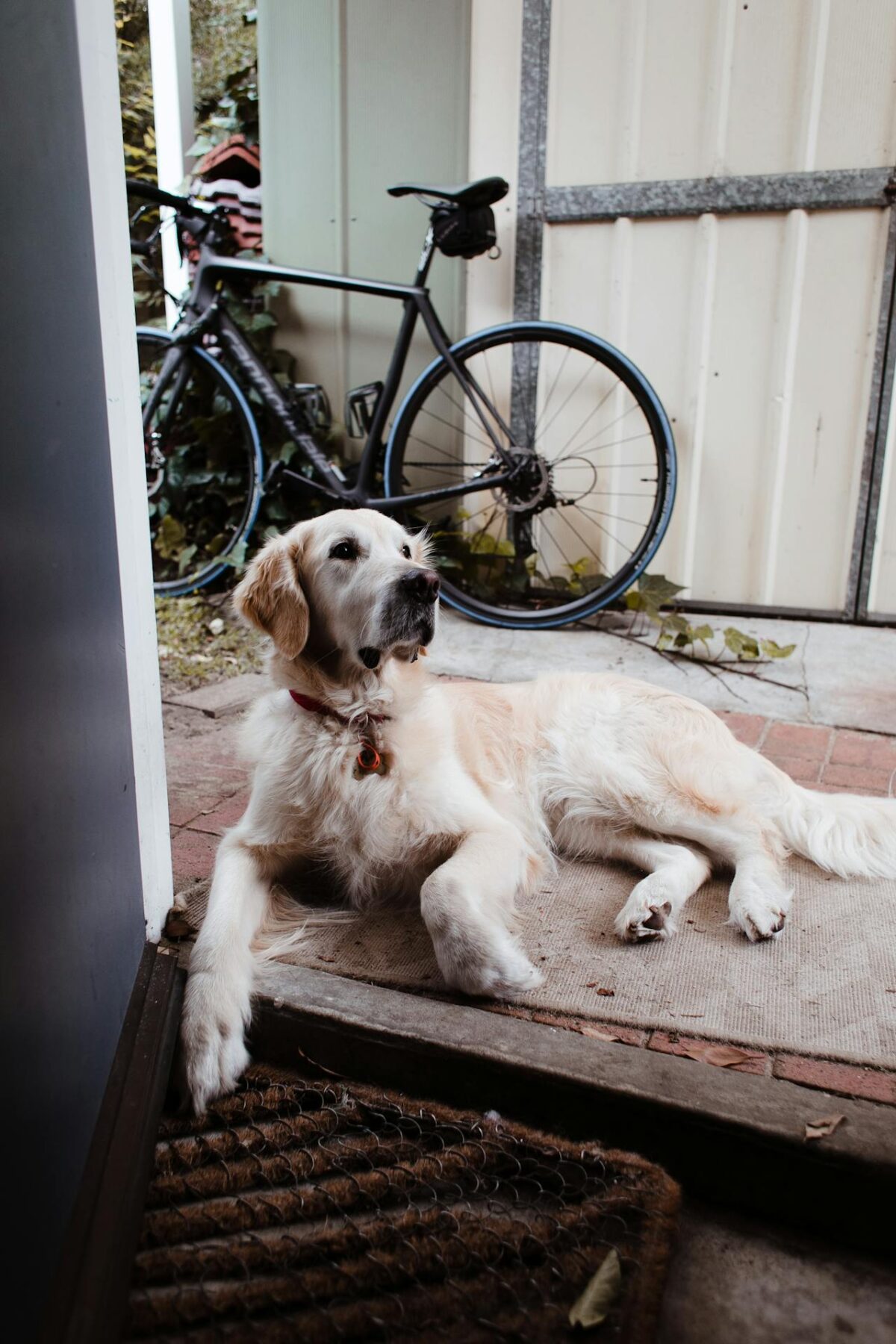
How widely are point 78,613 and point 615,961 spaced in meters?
1.21

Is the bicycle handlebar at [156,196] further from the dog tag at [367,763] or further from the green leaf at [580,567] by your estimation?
the dog tag at [367,763]

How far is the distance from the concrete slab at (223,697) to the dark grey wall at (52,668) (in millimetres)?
1827

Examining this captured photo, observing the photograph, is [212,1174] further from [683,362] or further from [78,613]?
[683,362]

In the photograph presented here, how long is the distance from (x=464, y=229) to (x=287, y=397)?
1132 millimetres

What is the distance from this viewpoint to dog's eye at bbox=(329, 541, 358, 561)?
2113mm

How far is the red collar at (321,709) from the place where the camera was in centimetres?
209

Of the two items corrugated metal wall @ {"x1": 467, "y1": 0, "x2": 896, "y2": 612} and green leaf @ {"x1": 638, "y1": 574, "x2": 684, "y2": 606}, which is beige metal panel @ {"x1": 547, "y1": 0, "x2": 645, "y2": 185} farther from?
green leaf @ {"x1": 638, "y1": 574, "x2": 684, "y2": 606}

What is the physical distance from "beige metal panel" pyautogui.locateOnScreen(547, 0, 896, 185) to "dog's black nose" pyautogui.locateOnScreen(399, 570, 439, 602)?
3.05 m

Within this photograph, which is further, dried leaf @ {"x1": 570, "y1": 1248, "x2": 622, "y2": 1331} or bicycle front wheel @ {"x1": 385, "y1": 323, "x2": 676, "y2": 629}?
bicycle front wheel @ {"x1": 385, "y1": 323, "x2": 676, "y2": 629}

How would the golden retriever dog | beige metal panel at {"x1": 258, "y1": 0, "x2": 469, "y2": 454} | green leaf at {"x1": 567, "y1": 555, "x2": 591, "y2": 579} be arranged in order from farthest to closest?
1. beige metal panel at {"x1": 258, "y1": 0, "x2": 469, "y2": 454}
2. green leaf at {"x1": 567, "y1": 555, "x2": 591, "y2": 579}
3. the golden retriever dog

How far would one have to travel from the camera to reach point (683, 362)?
14.0 feet

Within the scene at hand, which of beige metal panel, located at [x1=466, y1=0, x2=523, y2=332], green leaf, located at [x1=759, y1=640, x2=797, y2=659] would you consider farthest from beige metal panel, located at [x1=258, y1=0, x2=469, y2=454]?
green leaf, located at [x1=759, y1=640, x2=797, y2=659]

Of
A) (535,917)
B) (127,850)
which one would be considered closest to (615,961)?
(535,917)

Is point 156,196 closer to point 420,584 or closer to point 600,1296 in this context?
point 420,584
